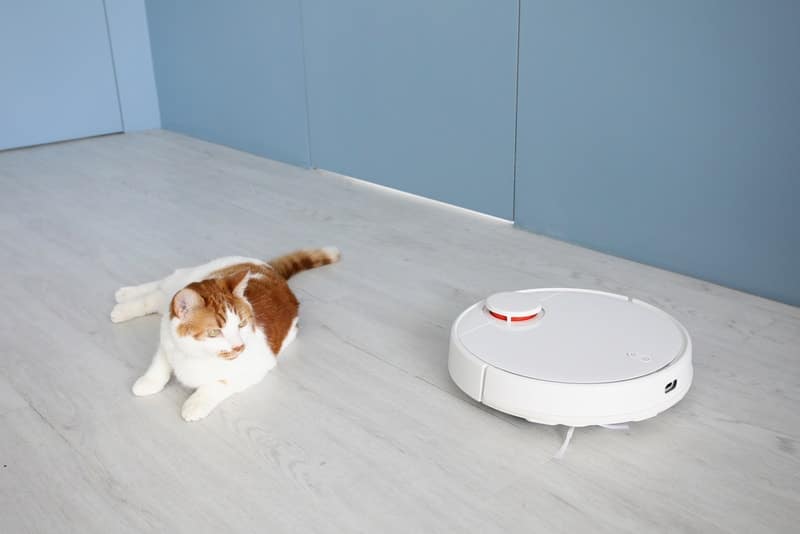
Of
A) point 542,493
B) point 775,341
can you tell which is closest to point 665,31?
point 775,341

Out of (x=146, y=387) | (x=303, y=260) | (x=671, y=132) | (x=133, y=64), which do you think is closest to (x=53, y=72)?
(x=133, y=64)

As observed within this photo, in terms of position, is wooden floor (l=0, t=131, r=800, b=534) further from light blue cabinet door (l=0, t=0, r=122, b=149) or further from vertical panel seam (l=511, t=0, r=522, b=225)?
light blue cabinet door (l=0, t=0, r=122, b=149)

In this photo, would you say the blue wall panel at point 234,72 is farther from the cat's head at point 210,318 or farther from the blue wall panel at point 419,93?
the cat's head at point 210,318

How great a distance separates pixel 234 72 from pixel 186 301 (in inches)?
90.5

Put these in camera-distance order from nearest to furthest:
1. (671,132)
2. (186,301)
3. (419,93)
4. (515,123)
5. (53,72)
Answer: (186,301) < (671,132) < (515,123) < (419,93) < (53,72)

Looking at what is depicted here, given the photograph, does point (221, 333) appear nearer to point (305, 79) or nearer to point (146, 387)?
point (146, 387)

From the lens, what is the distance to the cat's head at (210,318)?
150cm

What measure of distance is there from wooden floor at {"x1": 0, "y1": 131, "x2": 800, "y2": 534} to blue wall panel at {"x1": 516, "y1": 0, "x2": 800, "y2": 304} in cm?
10

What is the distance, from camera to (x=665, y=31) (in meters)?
2.04

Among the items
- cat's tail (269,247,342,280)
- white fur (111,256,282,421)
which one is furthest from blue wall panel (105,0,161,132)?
white fur (111,256,282,421)

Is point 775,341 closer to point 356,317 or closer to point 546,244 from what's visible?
point 546,244

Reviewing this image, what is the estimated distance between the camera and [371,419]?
1586 millimetres

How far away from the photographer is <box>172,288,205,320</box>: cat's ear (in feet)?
4.86

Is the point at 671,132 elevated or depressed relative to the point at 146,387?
elevated
